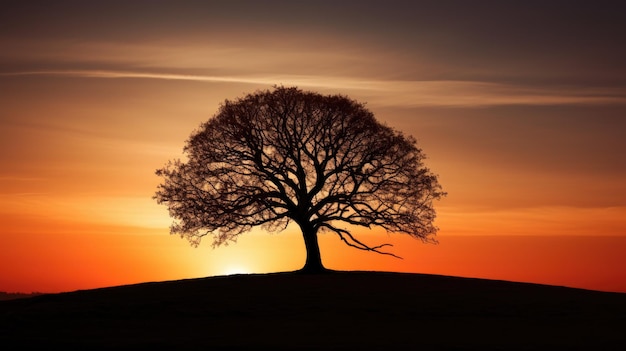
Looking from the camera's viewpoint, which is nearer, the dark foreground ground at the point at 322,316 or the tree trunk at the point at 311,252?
the dark foreground ground at the point at 322,316

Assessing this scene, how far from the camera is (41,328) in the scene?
3997 cm

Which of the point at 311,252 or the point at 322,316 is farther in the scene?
the point at 311,252

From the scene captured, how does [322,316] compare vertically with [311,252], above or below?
below

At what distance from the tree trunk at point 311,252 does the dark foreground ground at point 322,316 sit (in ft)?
4.99

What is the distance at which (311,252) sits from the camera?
175 ft

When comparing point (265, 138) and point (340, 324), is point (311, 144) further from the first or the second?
point (340, 324)

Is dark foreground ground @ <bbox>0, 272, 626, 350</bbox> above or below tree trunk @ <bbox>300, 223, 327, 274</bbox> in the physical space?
below

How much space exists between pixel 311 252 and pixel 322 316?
40.9 ft

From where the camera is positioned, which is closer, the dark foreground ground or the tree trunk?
the dark foreground ground

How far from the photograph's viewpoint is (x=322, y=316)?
1619 inches

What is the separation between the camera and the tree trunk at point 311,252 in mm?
53125

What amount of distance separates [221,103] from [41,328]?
62.3 ft

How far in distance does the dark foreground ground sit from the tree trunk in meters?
1.52

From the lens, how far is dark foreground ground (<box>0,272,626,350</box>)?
3466cm
